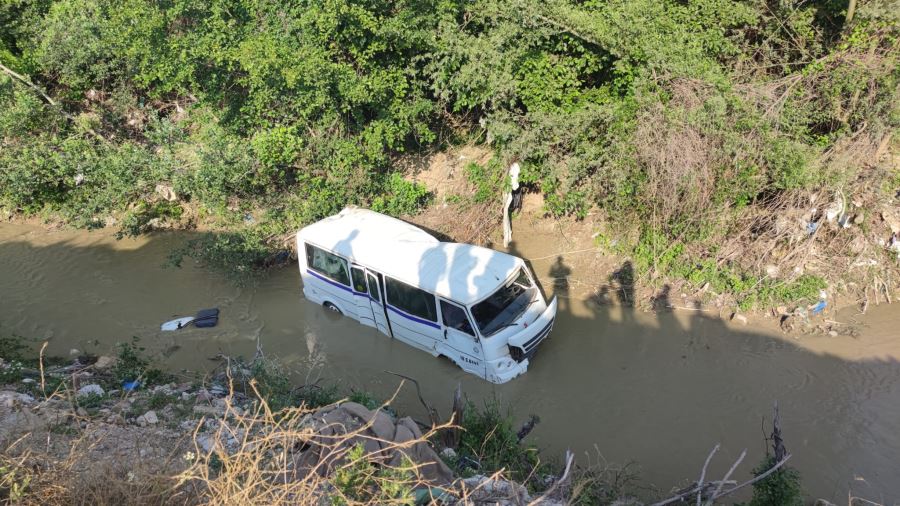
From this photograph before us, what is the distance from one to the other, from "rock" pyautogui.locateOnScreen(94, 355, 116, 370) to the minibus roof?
10.9 ft

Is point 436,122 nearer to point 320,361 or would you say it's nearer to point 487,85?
point 487,85

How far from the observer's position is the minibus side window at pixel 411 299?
8.25 metres

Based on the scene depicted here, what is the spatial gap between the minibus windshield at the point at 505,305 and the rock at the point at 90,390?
4.88 meters

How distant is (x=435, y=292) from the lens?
8031mm

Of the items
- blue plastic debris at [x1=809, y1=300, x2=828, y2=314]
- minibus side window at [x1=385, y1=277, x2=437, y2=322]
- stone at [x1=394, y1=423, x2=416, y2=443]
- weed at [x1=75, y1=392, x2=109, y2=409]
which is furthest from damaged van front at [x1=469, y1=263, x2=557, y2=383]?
weed at [x1=75, y1=392, x2=109, y2=409]

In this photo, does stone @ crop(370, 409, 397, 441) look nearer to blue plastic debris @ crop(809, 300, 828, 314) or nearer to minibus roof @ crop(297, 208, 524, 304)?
minibus roof @ crop(297, 208, 524, 304)

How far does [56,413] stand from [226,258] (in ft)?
14.9

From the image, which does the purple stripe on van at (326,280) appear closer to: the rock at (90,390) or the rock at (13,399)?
the rock at (90,390)

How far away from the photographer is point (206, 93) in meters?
12.1

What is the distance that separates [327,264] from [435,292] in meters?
2.31

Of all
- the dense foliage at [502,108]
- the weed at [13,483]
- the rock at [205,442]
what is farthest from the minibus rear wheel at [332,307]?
the weed at [13,483]

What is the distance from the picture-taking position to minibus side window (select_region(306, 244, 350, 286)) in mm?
9203

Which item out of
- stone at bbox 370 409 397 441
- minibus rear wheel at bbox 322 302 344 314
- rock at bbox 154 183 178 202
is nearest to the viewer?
stone at bbox 370 409 397 441

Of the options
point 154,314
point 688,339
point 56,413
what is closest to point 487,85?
point 688,339
